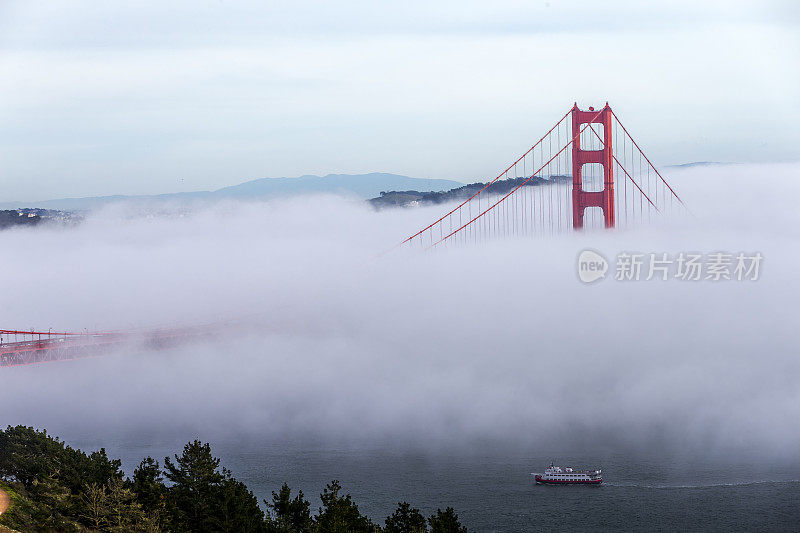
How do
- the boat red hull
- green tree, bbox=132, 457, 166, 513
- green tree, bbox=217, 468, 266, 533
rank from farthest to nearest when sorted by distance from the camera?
1. the boat red hull
2. green tree, bbox=132, 457, 166, 513
3. green tree, bbox=217, 468, 266, 533

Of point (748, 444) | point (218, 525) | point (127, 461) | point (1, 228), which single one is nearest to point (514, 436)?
point (748, 444)

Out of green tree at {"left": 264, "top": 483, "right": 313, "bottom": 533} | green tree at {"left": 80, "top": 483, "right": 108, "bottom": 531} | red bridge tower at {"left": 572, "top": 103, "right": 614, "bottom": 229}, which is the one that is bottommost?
green tree at {"left": 264, "top": 483, "right": 313, "bottom": 533}

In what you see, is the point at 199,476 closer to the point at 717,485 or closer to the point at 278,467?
the point at 278,467

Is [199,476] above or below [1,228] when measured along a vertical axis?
below

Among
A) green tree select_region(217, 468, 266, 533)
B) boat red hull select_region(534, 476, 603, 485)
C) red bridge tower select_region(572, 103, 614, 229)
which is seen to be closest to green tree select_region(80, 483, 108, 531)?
green tree select_region(217, 468, 266, 533)

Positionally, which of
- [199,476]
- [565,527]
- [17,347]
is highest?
[17,347]

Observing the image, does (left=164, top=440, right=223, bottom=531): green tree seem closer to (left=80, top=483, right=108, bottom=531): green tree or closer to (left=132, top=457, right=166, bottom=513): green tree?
(left=132, top=457, right=166, bottom=513): green tree

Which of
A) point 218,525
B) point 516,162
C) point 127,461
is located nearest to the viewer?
point 218,525

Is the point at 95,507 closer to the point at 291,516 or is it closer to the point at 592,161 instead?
→ the point at 291,516
